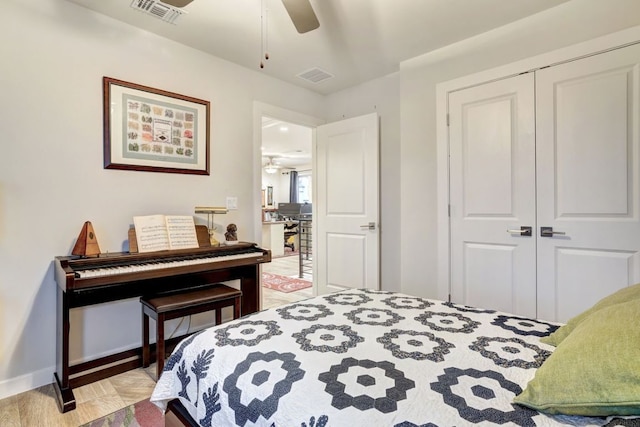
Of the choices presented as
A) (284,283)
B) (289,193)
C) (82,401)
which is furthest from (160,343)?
(289,193)

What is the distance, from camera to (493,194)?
2.52 m

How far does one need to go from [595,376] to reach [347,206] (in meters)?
2.88

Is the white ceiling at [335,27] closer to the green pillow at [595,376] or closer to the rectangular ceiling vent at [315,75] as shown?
the rectangular ceiling vent at [315,75]

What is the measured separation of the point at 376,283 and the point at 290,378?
96.1 inches

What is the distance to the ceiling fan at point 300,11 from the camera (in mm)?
1687

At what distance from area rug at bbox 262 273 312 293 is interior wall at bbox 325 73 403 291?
1.57 m

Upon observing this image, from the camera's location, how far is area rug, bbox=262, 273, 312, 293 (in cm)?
451

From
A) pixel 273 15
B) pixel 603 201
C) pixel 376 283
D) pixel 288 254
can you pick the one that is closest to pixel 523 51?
pixel 603 201

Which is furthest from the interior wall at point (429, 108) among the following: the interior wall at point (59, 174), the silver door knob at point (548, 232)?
the interior wall at point (59, 174)

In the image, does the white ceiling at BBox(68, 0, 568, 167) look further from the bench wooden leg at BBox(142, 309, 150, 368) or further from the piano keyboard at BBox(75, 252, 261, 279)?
the bench wooden leg at BBox(142, 309, 150, 368)

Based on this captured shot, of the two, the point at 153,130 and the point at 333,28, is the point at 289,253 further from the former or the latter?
the point at 333,28

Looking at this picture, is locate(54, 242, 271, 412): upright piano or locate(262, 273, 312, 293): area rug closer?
locate(54, 242, 271, 412): upright piano

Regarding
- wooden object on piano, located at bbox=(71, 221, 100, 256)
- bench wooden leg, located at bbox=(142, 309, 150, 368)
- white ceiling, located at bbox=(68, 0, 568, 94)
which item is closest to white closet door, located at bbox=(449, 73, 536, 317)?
white ceiling, located at bbox=(68, 0, 568, 94)

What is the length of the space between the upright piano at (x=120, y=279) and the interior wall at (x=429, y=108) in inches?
54.0
